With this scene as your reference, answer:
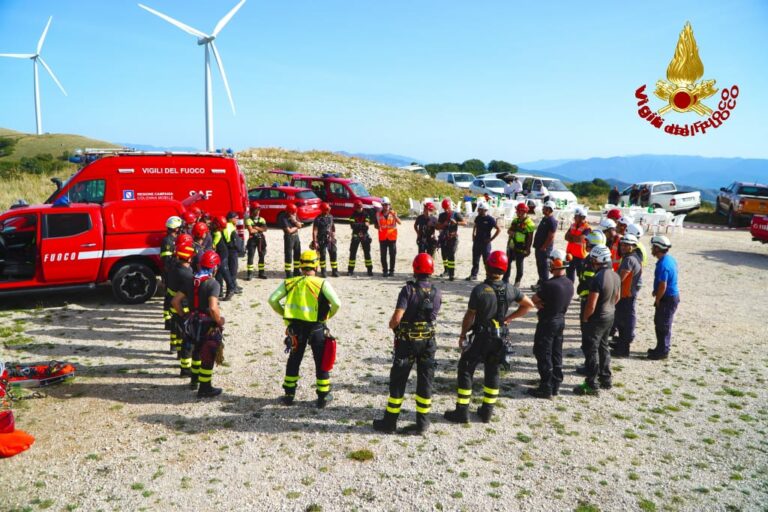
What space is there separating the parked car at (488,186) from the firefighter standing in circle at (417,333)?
2541 centimetres

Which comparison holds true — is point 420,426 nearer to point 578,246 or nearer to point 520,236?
point 578,246

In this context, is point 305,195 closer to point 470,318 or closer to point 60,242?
point 60,242

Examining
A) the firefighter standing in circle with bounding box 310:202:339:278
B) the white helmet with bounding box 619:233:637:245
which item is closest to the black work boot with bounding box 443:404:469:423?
the white helmet with bounding box 619:233:637:245

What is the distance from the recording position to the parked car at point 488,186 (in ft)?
98.5

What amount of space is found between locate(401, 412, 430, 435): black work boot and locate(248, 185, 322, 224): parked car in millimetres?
13395

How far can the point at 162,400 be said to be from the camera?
6086 mm

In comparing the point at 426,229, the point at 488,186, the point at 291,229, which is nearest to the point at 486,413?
the point at 426,229

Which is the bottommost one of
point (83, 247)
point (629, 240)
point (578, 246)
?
point (83, 247)

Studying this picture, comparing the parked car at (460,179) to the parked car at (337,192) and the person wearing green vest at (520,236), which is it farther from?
the person wearing green vest at (520,236)

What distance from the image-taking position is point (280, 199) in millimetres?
18625

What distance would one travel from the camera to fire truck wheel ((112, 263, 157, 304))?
950 cm

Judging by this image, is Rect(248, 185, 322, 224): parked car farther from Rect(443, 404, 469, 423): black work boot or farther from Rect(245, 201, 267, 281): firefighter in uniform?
Rect(443, 404, 469, 423): black work boot

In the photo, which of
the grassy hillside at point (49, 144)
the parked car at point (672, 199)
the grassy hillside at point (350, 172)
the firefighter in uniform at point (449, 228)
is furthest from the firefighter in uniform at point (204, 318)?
the grassy hillside at point (49, 144)

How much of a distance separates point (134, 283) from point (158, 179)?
13.2 feet
